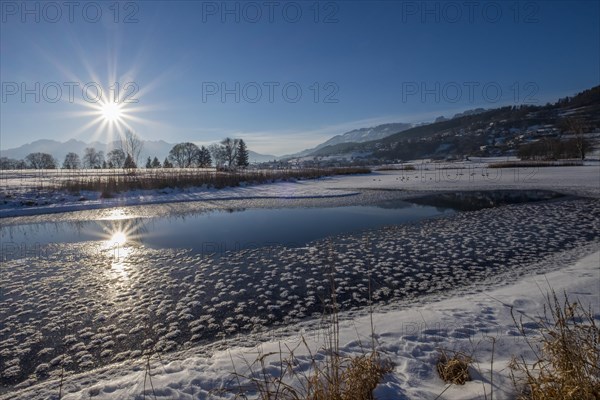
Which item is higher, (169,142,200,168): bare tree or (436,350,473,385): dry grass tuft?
(169,142,200,168): bare tree

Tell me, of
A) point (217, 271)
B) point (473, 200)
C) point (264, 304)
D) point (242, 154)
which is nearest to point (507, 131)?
point (242, 154)

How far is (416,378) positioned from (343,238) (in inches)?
266

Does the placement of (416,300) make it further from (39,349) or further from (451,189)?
(451,189)

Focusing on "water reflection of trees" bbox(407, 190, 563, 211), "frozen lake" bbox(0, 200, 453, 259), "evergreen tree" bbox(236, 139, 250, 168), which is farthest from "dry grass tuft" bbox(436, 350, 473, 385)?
"evergreen tree" bbox(236, 139, 250, 168)

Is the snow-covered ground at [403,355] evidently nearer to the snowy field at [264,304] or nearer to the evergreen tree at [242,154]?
the snowy field at [264,304]

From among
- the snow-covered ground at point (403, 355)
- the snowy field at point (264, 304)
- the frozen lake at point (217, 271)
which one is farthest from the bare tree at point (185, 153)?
the snow-covered ground at point (403, 355)

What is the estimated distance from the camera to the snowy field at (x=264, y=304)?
328 cm

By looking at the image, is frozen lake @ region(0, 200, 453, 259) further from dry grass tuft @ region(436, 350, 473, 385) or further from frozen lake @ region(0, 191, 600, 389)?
dry grass tuft @ region(436, 350, 473, 385)

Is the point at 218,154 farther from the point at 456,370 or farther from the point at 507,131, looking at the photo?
the point at 507,131

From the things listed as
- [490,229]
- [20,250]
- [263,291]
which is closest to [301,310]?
[263,291]

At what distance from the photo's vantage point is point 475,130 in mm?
166250

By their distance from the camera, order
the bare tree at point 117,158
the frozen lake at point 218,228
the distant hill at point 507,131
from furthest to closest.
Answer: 1. the distant hill at point 507,131
2. the bare tree at point 117,158
3. the frozen lake at point 218,228

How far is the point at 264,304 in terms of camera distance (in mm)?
5281

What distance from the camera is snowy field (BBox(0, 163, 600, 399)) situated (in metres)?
3.28
